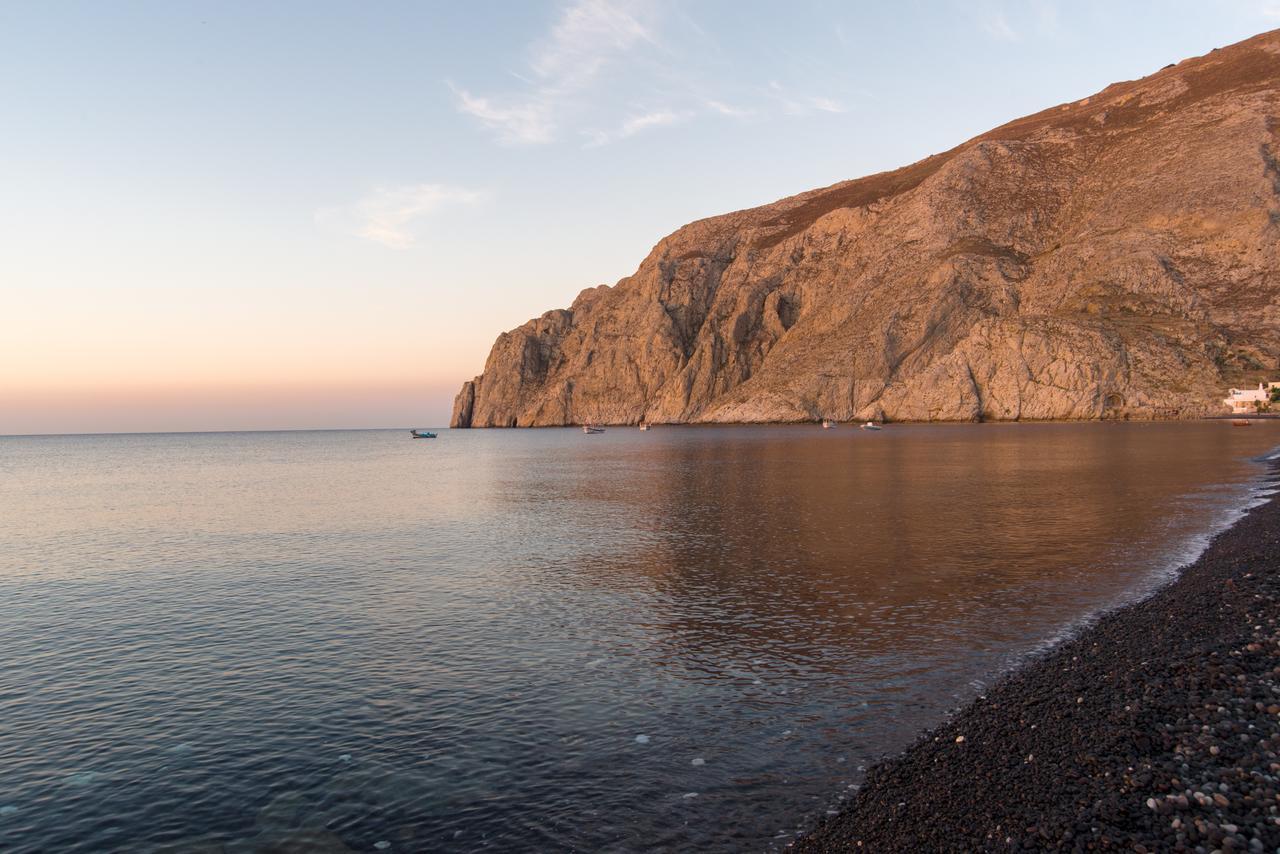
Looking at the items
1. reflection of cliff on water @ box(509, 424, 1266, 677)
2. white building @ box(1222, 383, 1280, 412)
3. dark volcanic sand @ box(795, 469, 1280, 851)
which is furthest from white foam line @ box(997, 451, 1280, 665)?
white building @ box(1222, 383, 1280, 412)

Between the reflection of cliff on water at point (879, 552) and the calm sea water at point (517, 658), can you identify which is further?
the reflection of cliff on water at point (879, 552)

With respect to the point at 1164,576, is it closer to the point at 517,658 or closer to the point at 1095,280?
the point at 517,658

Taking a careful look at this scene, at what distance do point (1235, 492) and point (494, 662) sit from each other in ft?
151

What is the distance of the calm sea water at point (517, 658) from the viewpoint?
11.2m

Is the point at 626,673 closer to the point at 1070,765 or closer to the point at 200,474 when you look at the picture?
the point at 1070,765

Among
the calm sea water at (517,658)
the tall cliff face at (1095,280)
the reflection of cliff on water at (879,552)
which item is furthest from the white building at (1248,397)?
the calm sea water at (517,658)

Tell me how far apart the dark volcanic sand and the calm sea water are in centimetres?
110

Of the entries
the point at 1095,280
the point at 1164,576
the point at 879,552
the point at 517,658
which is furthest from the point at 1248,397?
the point at 517,658

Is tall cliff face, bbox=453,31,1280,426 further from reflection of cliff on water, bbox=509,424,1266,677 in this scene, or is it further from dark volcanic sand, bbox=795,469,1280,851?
dark volcanic sand, bbox=795,469,1280,851

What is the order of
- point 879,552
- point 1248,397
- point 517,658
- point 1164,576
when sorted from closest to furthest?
point 517,658
point 1164,576
point 879,552
point 1248,397

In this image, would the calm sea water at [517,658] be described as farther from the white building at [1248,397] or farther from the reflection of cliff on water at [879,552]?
the white building at [1248,397]

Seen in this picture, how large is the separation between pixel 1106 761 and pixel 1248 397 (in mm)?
166193

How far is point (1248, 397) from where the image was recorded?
136375 millimetres

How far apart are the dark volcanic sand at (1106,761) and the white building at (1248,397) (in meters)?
156
